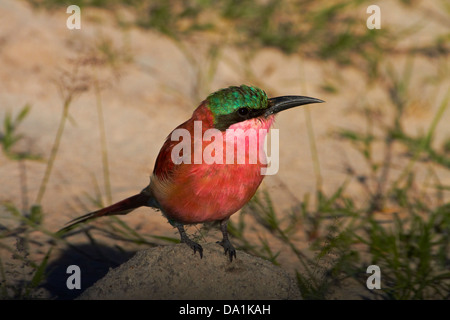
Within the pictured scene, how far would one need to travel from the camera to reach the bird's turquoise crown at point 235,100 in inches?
113

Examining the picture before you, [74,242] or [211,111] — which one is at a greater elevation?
[211,111]

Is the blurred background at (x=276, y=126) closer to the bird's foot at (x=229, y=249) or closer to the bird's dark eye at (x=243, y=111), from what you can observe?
the bird's foot at (x=229, y=249)

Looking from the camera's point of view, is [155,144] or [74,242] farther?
[155,144]

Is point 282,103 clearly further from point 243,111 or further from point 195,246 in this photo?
point 195,246

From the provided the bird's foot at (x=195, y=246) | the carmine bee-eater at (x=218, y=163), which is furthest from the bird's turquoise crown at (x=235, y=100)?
the bird's foot at (x=195, y=246)

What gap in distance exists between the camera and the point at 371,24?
6.88 meters

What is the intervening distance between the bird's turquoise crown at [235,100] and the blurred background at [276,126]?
88 cm

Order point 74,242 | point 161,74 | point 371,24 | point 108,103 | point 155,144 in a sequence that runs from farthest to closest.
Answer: point 371,24 < point 161,74 < point 108,103 < point 155,144 < point 74,242

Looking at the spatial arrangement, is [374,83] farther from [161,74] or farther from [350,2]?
[161,74]

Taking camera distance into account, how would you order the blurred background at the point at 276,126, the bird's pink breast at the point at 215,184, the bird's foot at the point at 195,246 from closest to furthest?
the bird's pink breast at the point at 215,184
the bird's foot at the point at 195,246
the blurred background at the point at 276,126

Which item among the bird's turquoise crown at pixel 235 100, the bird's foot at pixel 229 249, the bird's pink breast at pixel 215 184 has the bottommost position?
the bird's foot at pixel 229 249

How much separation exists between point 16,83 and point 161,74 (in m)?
1.46
